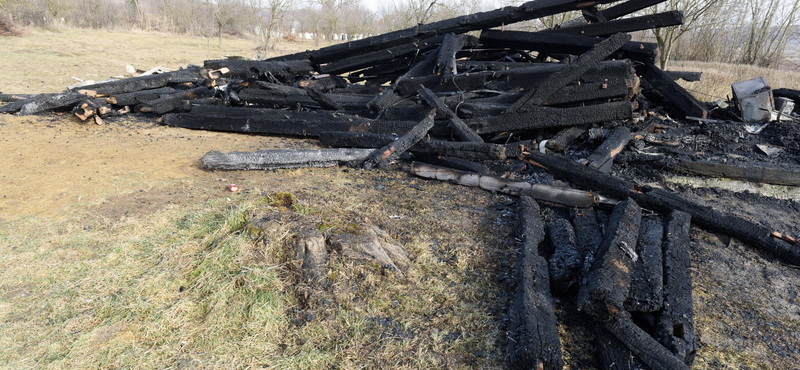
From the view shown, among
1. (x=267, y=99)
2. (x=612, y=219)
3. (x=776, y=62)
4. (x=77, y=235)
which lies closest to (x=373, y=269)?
(x=612, y=219)

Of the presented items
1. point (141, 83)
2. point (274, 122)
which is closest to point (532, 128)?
point (274, 122)

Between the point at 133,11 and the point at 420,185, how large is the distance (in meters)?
44.2

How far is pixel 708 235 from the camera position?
4617 mm

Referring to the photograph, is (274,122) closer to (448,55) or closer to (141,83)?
(448,55)

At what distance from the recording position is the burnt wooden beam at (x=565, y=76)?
293 inches

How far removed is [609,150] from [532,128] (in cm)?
145

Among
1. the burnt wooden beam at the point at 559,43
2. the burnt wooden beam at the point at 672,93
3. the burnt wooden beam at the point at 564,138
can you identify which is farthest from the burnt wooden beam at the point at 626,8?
the burnt wooden beam at the point at 564,138

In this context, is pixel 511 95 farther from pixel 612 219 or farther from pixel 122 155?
pixel 122 155

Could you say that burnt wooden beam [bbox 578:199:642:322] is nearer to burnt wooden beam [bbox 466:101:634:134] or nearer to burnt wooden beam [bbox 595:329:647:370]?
burnt wooden beam [bbox 595:329:647:370]

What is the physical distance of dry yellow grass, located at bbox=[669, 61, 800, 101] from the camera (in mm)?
12395

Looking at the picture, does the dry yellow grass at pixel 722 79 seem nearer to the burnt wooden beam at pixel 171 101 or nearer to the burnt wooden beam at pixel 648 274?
the burnt wooden beam at pixel 648 274

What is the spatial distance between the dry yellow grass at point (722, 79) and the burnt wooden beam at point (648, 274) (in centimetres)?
874

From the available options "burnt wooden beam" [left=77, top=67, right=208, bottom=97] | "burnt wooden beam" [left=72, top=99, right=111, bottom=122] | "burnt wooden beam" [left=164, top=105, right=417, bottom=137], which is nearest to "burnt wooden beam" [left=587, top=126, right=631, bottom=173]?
"burnt wooden beam" [left=164, top=105, right=417, bottom=137]

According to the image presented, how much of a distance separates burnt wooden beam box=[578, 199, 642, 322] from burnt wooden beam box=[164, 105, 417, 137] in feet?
14.6
